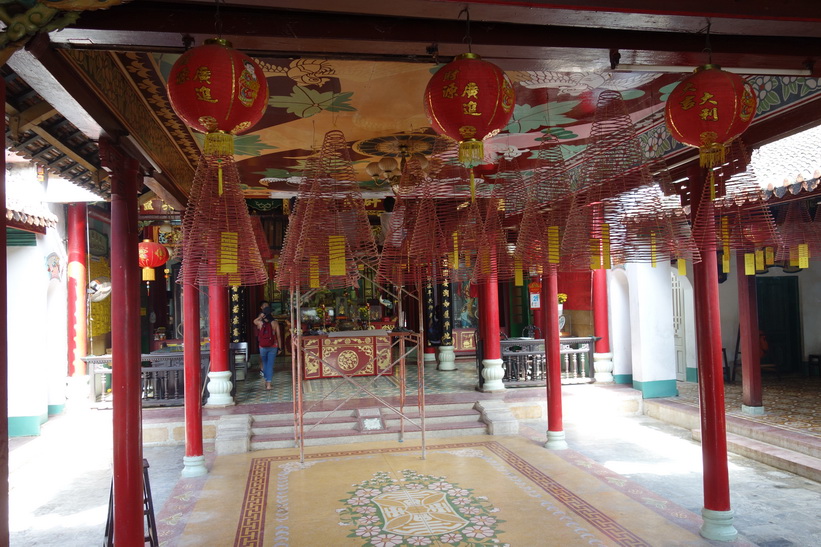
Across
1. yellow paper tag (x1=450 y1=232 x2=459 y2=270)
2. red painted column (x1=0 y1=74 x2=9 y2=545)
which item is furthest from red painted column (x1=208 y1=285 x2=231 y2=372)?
red painted column (x1=0 y1=74 x2=9 y2=545)

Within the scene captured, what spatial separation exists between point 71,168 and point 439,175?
3.41 m

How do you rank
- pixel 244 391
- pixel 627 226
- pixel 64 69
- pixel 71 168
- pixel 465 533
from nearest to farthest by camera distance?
pixel 64 69, pixel 627 226, pixel 465 533, pixel 71 168, pixel 244 391

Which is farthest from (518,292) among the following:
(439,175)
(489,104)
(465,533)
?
(489,104)

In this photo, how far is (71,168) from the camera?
5340 mm

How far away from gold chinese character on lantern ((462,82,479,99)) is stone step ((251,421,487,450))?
19.3 ft

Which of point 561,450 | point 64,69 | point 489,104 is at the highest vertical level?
point 64,69

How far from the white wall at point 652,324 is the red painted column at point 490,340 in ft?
7.37

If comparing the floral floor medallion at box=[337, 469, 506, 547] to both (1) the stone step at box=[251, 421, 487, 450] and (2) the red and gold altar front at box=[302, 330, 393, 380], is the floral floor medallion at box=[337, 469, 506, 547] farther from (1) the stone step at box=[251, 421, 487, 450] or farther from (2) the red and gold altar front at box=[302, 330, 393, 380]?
(2) the red and gold altar front at box=[302, 330, 393, 380]

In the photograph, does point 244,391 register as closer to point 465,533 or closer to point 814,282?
point 465,533

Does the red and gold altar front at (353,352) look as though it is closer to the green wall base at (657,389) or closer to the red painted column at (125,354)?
the green wall base at (657,389)

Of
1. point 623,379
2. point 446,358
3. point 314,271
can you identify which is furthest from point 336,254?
point 446,358

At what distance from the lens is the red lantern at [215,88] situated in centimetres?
227

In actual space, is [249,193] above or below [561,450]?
above

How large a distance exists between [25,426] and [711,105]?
30.8 feet
